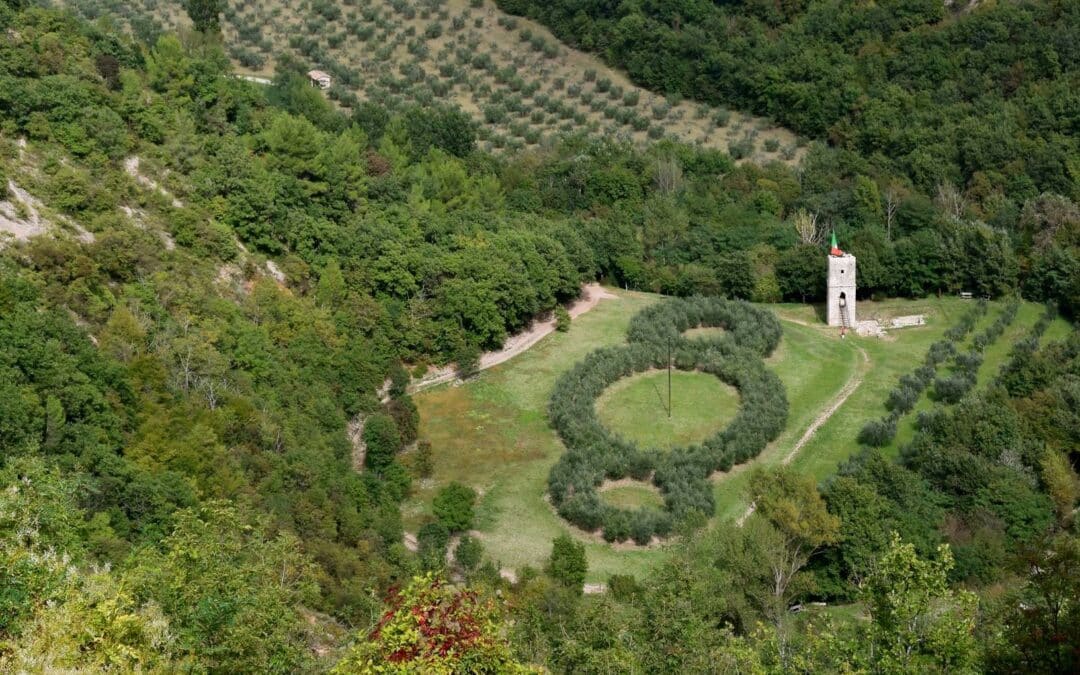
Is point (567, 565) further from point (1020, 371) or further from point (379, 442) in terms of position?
point (1020, 371)

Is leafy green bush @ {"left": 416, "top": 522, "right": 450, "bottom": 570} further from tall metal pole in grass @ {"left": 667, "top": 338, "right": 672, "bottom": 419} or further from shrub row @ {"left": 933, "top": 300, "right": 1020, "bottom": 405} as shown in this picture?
shrub row @ {"left": 933, "top": 300, "right": 1020, "bottom": 405}

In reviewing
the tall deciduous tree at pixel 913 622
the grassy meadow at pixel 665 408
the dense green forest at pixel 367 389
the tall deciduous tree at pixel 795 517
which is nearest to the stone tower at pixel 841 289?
the dense green forest at pixel 367 389

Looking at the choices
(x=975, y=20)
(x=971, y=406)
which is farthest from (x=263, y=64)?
(x=971, y=406)

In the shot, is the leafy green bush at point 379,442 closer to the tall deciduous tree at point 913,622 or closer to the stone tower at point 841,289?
the stone tower at point 841,289

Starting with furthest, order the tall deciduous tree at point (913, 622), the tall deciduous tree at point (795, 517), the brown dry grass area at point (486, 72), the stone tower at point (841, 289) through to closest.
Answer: the brown dry grass area at point (486, 72) → the stone tower at point (841, 289) → the tall deciduous tree at point (795, 517) → the tall deciduous tree at point (913, 622)

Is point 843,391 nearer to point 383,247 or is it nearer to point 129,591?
point 383,247

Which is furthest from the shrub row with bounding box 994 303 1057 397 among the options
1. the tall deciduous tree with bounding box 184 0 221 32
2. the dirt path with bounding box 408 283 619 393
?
the tall deciduous tree with bounding box 184 0 221 32
